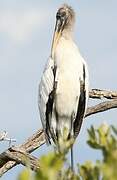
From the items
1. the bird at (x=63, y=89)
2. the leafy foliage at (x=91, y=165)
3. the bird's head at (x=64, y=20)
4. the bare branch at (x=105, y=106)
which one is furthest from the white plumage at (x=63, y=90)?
the leafy foliage at (x=91, y=165)

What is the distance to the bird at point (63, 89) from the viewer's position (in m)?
8.26

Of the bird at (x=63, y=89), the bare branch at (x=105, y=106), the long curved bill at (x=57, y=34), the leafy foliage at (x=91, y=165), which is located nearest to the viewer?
the leafy foliage at (x=91, y=165)

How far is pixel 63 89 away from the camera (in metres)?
8.41

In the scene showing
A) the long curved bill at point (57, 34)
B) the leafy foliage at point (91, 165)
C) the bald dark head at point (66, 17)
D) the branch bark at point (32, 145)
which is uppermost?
the leafy foliage at point (91, 165)

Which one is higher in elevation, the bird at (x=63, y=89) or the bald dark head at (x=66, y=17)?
the bald dark head at (x=66, y=17)

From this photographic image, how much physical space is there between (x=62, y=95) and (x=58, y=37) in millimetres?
938

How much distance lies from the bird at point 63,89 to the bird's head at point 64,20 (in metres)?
0.11

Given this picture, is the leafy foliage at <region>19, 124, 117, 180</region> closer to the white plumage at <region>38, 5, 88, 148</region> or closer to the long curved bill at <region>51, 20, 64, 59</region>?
the white plumage at <region>38, 5, 88, 148</region>

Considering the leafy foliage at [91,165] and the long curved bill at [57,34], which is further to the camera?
the long curved bill at [57,34]

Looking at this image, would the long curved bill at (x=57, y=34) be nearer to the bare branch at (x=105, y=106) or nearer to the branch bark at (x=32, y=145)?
the branch bark at (x=32, y=145)

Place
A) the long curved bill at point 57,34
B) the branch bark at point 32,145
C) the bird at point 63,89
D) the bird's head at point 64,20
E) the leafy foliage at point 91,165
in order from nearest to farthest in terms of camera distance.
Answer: the leafy foliage at point 91,165 → the branch bark at point 32,145 → the bird at point 63,89 → the long curved bill at point 57,34 → the bird's head at point 64,20

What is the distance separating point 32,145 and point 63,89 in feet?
4.87

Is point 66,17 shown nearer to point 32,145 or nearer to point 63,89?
point 63,89

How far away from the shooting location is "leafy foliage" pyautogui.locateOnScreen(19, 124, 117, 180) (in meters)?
1.35
